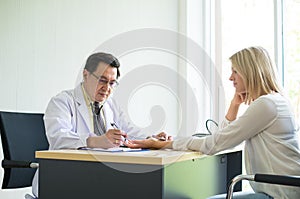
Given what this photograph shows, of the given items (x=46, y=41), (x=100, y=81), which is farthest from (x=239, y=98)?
(x=46, y=41)

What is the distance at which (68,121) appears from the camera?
1.93 m

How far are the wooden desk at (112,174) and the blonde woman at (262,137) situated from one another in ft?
0.50

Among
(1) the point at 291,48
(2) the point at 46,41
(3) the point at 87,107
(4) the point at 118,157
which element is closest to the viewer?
(4) the point at 118,157

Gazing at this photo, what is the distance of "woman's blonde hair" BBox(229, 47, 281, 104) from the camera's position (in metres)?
1.80

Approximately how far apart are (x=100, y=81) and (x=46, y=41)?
807mm

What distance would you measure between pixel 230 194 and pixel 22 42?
1624 mm

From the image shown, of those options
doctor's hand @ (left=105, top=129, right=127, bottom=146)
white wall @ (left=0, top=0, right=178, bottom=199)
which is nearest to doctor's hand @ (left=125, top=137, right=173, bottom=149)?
doctor's hand @ (left=105, top=129, right=127, bottom=146)

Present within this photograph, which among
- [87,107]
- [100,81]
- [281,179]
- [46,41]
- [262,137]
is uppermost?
[46,41]

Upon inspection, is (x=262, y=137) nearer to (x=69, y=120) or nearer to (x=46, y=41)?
(x=69, y=120)

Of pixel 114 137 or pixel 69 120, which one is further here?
pixel 69 120

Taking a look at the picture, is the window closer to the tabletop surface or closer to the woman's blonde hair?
the woman's blonde hair

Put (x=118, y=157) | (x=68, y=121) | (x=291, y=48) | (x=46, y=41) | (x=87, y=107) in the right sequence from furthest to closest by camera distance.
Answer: (x=291, y=48) < (x=46, y=41) < (x=87, y=107) < (x=68, y=121) < (x=118, y=157)

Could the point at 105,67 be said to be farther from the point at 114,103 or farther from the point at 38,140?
the point at 38,140

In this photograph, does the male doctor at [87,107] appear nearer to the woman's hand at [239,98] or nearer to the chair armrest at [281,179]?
the woman's hand at [239,98]
